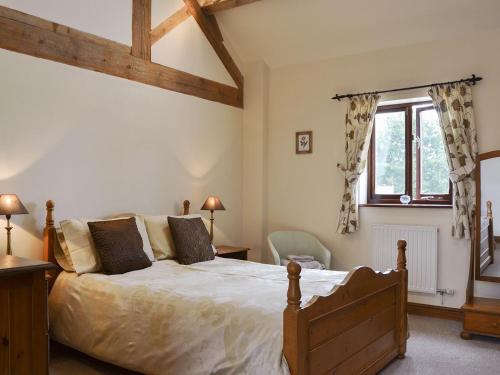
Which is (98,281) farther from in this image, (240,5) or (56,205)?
(240,5)

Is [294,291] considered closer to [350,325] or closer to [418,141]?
[350,325]

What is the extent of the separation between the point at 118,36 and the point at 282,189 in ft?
7.92

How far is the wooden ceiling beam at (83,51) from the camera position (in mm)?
3174

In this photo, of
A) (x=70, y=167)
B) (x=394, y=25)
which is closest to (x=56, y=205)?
(x=70, y=167)

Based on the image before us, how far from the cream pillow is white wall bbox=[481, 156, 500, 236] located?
8.84 ft

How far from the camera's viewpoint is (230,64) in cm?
519

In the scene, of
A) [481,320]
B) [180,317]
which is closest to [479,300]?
[481,320]

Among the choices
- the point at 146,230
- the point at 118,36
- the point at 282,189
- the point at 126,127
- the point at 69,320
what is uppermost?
the point at 118,36

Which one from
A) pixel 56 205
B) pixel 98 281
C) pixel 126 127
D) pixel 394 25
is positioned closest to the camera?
pixel 98 281

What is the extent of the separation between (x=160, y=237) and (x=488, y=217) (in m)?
2.79

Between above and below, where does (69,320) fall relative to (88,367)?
above

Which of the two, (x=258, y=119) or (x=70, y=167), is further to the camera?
(x=258, y=119)

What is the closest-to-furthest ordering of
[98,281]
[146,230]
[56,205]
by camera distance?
[98,281] → [56,205] → [146,230]

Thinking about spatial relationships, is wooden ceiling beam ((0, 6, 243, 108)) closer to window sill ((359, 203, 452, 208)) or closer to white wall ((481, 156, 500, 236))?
window sill ((359, 203, 452, 208))
